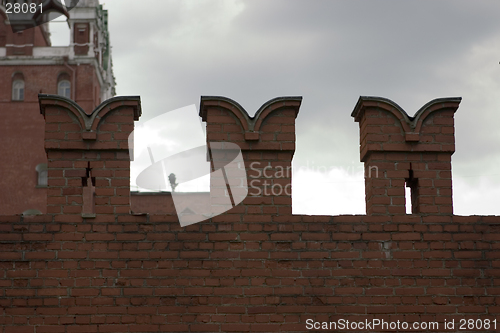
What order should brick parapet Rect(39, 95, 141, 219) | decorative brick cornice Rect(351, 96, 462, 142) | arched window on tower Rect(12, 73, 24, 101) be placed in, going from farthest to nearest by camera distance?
arched window on tower Rect(12, 73, 24, 101) → decorative brick cornice Rect(351, 96, 462, 142) → brick parapet Rect(39, 95, 141, 219)

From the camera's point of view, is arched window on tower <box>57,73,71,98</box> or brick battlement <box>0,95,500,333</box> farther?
arched window on tower <box>57,73,71,98</box>

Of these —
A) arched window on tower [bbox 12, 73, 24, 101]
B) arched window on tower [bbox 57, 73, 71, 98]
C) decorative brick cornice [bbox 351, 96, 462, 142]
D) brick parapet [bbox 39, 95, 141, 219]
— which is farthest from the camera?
arched window on tower [bbox 57, 73, 71, 98]

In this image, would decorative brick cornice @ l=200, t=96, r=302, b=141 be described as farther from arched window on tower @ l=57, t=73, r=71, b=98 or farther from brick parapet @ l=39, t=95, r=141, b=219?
arched window on tower @ l=57, t=73, r=71, b=98

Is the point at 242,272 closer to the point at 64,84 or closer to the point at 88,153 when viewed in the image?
the point at 88,153

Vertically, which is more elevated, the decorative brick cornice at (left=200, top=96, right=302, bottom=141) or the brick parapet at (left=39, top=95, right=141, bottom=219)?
the decorative brick cornice at (left=200, top=96, right=302, bottom=141)

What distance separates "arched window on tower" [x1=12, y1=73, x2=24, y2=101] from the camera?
28.6 m

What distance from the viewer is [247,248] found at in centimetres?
473

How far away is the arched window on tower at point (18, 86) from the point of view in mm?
28641

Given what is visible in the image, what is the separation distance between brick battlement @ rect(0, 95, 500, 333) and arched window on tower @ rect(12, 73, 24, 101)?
83.1 feet

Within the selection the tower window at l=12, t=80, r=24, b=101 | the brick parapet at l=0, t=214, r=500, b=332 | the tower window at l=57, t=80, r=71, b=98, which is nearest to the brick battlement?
the brick parapet at l=0, t=214, r=500, b=332

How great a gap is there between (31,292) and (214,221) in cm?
133

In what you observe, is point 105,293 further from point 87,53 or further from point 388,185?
point 87,53

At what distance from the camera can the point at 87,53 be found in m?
28.9

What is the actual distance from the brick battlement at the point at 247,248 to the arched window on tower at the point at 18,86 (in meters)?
25.3
